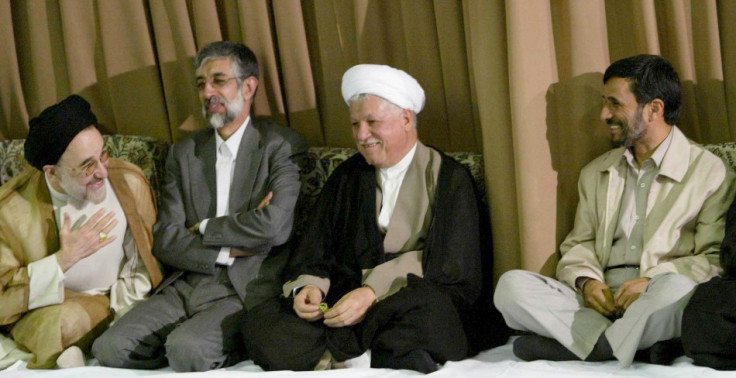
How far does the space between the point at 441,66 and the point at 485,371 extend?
1419 mm

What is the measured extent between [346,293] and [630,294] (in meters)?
1.06

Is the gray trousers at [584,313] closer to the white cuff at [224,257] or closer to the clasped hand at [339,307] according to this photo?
the clasped hand at [339,307]

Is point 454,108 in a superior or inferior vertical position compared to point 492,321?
superior

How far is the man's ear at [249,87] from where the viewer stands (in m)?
4.12

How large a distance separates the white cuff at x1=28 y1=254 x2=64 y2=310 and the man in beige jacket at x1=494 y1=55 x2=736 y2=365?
5.52 feet

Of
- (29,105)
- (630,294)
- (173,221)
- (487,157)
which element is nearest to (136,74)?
(29,105)

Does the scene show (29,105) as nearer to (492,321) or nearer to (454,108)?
(454,108)

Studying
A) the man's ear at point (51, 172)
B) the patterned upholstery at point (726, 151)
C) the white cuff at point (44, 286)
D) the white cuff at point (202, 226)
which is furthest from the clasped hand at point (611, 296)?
the man's ear at point (51, 172)

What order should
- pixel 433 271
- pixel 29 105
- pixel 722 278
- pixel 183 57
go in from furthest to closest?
1. pixel 29 105
2. pixel 183 57
3. pixel 433 271
4. pixel 722 278

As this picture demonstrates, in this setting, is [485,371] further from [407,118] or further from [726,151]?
[726,151]

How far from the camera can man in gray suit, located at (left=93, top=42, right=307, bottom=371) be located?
3.62 meters

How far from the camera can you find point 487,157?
379cm

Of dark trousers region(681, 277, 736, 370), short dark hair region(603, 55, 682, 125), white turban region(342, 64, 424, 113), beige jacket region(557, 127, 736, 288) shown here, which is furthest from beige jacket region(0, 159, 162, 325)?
dark trousers region(681, 277, 736, 370)

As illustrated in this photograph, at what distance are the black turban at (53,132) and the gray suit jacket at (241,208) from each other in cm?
47
